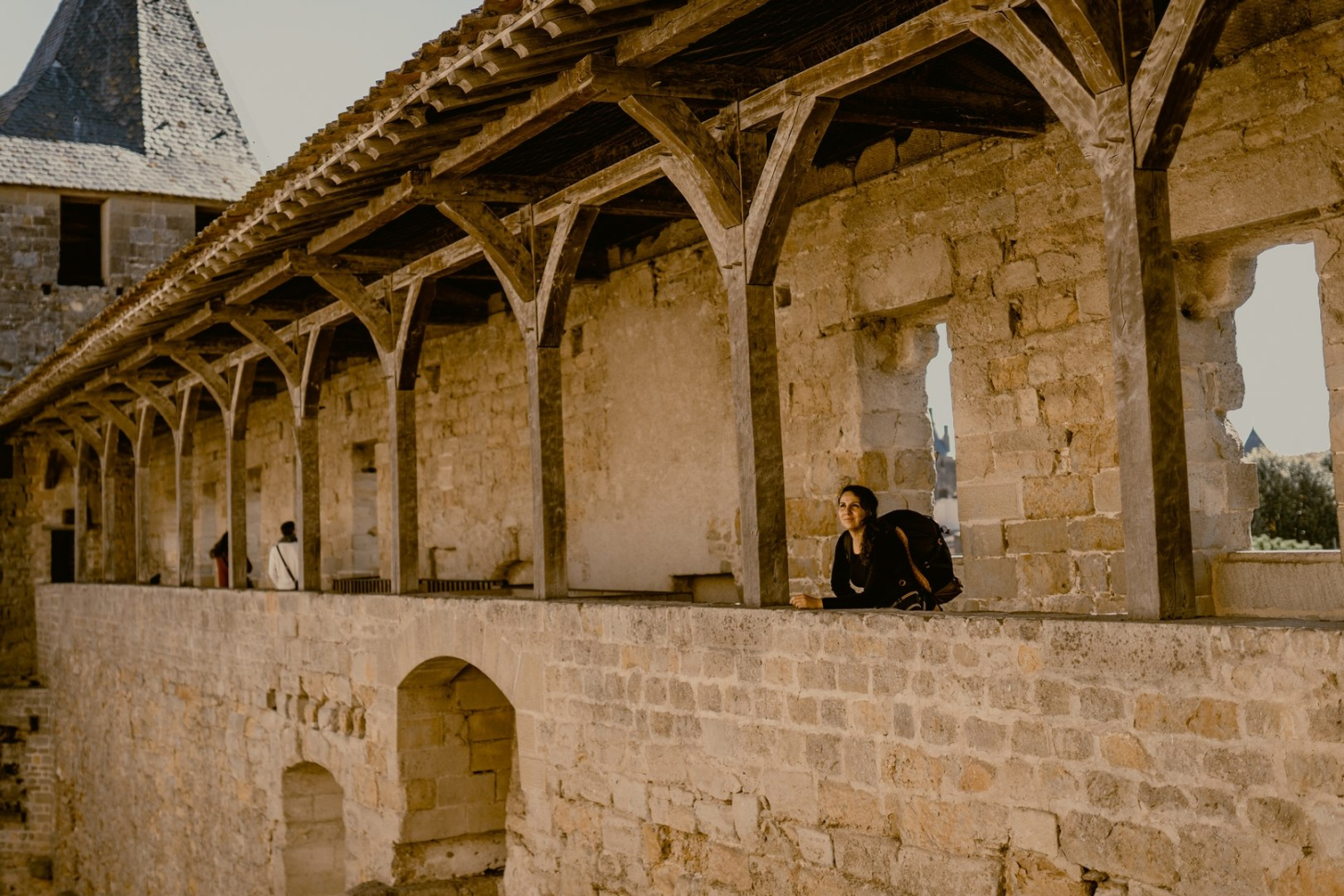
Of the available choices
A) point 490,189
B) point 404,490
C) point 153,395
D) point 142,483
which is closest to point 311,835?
point 404,490

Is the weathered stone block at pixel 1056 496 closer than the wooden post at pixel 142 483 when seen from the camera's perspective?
Yes

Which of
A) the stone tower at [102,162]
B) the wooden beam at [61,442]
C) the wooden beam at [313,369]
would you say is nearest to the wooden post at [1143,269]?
the wooden beam at [313,369]

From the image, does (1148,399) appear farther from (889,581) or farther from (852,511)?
(852,511)

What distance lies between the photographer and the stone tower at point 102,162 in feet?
61.9

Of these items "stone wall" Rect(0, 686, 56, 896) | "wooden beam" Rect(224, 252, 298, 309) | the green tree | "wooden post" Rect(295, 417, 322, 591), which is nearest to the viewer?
"wooden beam" Rect(224, 252, 298, 309)

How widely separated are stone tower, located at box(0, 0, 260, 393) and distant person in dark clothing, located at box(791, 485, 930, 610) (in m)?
15.5

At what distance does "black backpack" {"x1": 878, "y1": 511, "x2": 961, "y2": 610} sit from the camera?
5.39 m

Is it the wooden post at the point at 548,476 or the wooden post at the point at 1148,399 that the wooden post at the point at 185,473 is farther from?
the wooden post at the point at 1148,399

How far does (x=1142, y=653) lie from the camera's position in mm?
3719

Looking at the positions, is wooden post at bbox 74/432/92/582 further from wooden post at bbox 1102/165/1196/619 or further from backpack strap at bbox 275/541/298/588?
wooden post at bbox 1102/165/1196/619

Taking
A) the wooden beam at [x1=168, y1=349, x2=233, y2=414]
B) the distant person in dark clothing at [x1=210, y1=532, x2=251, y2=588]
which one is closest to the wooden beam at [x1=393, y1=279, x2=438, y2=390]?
the wooden beam at [x1=168, y1=349, x2=233, y2=414]

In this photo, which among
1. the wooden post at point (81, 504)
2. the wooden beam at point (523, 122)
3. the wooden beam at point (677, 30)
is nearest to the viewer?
the wooden beam at point (677, 30)

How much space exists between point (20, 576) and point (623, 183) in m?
15.8

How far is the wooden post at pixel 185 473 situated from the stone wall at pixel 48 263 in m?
6.85
